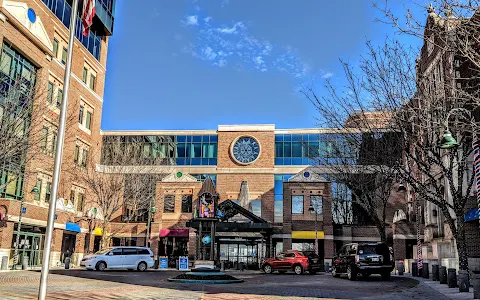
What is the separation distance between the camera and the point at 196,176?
50500 mm

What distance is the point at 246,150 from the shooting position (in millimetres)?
50062

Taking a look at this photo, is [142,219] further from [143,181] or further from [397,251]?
[397,251]

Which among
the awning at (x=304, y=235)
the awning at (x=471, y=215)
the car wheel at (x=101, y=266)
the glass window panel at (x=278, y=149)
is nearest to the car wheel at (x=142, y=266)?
the car wheel at (x=101, y=266)

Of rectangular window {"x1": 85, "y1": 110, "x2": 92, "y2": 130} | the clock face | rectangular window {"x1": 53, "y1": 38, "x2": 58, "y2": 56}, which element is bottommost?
the clock face

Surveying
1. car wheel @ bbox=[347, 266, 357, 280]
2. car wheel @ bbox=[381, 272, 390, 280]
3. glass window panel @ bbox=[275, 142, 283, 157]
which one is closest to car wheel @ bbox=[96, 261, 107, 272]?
car wheel @ bbox=[347, 266, 357, 280]

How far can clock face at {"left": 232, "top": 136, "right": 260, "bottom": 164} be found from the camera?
49.8 metres

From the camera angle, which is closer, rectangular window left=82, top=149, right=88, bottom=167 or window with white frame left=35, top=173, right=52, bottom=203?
window with white frame left=35, top=173, right=52, bottom=203

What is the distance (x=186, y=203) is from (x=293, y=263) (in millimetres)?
18476

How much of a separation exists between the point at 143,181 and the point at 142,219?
7.47 m

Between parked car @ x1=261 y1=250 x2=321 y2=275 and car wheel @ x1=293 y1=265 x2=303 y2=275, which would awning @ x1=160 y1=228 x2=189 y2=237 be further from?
car wheel @ x1=293 y1=265 x2=303 y2=275

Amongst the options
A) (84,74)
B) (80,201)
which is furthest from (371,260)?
(84,74)

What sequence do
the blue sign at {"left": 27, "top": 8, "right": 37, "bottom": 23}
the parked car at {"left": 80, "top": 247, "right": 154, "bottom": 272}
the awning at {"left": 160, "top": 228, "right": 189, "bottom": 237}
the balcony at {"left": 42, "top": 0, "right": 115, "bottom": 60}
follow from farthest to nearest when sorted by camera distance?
the awning at {"left": 160, "top": 228, "right": 189, "bottom": 237}
the balcony at {"left": 42, "top": 0, "right": 115, "bottom": 60}
the blue sign at {"left": 27, "top": 8, "right": 37, "bottom": 23}
the parked car at {"left": 80, "top": 247, "right": 154, "bottom": 272}

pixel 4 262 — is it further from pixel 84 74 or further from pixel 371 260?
pixel 84 74

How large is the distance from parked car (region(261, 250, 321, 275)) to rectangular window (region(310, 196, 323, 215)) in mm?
11401
